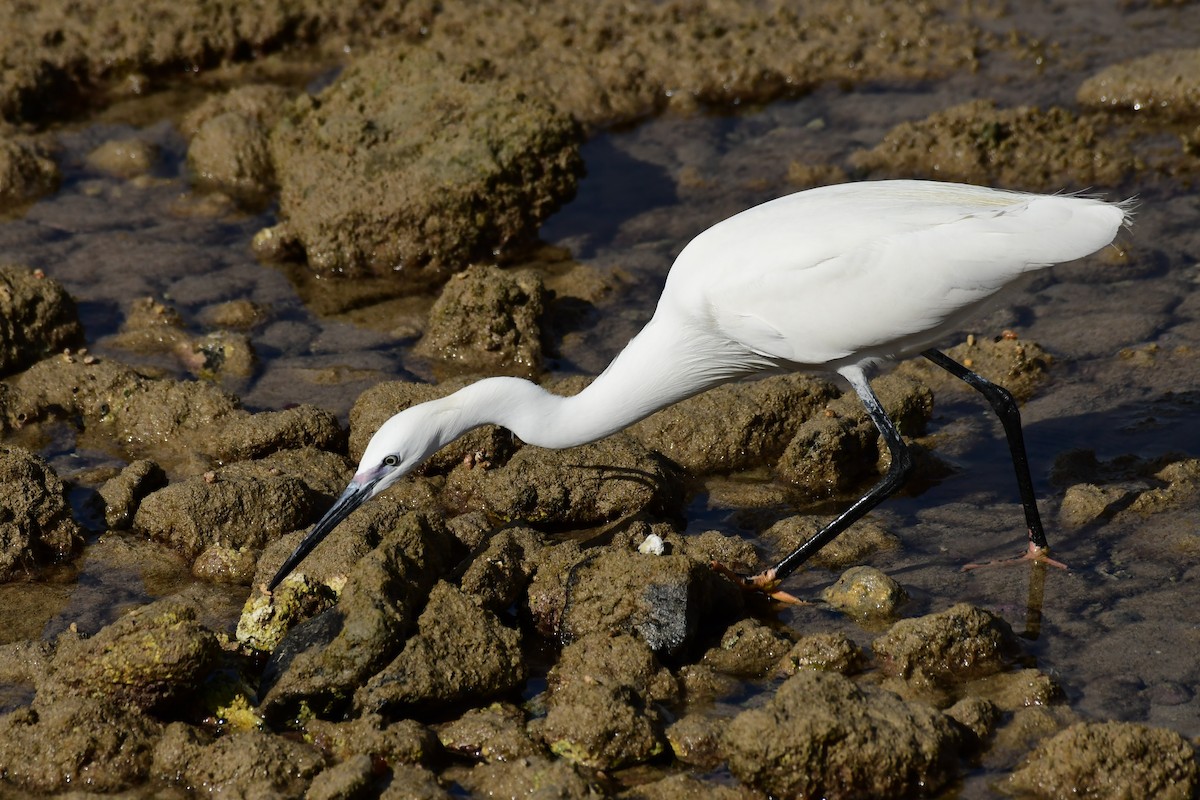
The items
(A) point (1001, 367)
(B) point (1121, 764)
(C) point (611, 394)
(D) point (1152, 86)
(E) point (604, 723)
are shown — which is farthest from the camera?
(D) point (1152, 86)

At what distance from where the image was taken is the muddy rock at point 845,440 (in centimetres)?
631

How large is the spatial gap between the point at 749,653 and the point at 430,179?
4229mm

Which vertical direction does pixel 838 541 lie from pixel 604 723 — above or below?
below

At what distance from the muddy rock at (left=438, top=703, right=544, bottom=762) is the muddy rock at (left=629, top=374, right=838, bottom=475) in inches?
83.2

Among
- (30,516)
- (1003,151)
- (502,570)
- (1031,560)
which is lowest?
(1031,560)

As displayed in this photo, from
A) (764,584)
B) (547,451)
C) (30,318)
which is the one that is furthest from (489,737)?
(30,318)

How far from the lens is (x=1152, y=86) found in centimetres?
972

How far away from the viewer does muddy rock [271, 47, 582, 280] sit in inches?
325

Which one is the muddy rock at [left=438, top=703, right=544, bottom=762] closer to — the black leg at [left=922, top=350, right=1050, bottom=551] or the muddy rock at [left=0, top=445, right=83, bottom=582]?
the muddy rock at [left=0, top=445, right=83, bottom=582]

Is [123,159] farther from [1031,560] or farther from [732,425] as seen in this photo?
[1031,560]

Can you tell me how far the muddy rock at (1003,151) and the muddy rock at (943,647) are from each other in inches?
189

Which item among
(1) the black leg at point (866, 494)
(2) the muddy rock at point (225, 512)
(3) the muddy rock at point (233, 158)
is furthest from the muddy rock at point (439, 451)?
(3) the muddy rock at point (233, 158)

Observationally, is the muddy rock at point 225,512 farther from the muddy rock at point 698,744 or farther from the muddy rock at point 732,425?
the muddy rock at point 698,744

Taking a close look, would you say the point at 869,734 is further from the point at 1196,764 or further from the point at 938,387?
the point at 938,387
